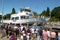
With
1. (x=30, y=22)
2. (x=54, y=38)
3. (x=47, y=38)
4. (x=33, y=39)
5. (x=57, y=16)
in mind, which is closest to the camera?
(x=54, y=38)

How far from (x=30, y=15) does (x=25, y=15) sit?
4.16ft

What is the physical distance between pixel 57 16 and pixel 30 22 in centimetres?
4363

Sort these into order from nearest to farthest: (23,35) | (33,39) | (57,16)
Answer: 1. (23,35)
2. (33,39)
3. (57,16)

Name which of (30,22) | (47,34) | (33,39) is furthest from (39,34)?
(30,22)

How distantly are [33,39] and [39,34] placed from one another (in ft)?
12.5

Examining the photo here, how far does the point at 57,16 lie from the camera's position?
92250 mm

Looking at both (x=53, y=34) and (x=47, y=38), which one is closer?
(x=53, y=34)

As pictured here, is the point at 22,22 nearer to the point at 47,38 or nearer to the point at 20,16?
the point at 20,16

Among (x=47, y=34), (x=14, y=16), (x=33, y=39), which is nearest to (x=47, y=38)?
(x=47, y=34)

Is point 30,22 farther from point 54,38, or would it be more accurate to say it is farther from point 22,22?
point 54,38

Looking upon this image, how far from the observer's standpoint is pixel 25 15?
50.1m

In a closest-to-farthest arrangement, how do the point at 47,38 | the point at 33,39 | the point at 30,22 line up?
the point at 47,38 → the point at 33,39 → the point at 30,22

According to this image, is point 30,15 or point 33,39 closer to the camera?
point 33,39

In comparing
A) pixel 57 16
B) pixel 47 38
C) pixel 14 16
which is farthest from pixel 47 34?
pixel 57 16
